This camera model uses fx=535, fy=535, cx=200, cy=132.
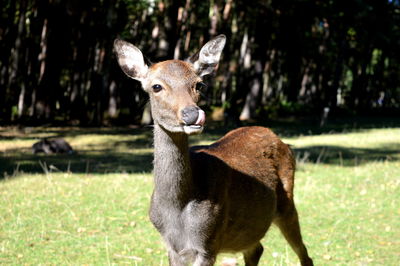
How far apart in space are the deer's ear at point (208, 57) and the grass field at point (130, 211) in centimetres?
267

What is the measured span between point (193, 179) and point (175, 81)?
3.04 ft

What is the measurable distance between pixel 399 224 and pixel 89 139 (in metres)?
12.7

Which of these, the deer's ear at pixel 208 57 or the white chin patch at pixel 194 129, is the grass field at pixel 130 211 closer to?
the deer's ear at pixel 208 57

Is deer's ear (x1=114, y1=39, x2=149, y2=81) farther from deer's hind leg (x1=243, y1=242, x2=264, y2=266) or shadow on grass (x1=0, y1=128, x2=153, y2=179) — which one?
shadow on grass (x1=0, y1=128, x2=153, y2=179)

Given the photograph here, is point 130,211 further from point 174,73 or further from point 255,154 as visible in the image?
point 174,73

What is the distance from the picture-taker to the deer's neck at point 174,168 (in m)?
4.88

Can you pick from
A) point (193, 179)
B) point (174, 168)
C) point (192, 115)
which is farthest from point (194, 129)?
point (193, 179)

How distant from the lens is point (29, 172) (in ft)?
38.4

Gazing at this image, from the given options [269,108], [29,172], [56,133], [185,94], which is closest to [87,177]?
[29,172]

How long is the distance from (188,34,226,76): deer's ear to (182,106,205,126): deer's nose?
1039 mm

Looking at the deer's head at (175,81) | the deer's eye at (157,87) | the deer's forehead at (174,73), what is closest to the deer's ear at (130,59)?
the deer's head at (175,81)

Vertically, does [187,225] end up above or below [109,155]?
above

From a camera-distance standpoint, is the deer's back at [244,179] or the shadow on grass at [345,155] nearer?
the deer's back at [244,179]

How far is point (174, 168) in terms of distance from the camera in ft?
16.1
